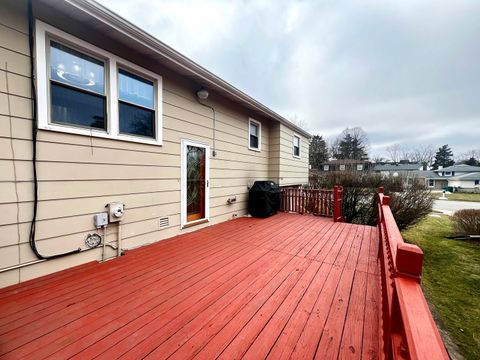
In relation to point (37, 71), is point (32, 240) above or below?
below

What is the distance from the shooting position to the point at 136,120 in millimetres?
3574

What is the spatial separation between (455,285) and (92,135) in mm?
7701

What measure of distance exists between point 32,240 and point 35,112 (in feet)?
4.89

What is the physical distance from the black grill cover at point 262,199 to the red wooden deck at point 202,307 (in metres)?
2.64

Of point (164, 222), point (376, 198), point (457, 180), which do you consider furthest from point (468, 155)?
point (164, 222)

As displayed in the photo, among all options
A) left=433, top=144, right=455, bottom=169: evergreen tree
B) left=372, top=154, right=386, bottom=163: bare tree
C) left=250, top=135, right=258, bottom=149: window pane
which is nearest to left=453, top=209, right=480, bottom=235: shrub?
left=250, top=135, right=258, bottom=149: window pane

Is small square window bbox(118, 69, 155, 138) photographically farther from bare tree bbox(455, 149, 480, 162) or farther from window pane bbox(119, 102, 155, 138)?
bare tree bbox(455, 149, 480, 162)

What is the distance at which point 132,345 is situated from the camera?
160 centimetres

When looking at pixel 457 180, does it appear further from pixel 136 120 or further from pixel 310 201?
pixel 136 120

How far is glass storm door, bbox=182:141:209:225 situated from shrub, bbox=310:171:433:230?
5.36 meters

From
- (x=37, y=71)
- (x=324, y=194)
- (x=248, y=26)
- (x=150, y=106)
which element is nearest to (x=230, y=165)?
(x=150, y=106)

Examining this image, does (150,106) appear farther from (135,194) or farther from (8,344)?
(8,344)

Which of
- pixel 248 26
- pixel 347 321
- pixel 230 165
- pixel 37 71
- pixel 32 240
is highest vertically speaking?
pixel 248 26

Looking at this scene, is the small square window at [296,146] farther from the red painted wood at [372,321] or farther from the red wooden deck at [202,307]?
the red painted wood at [372,321]
